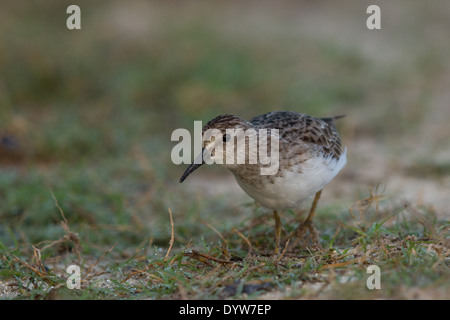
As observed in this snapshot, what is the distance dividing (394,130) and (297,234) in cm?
379

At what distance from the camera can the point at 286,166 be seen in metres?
4.03

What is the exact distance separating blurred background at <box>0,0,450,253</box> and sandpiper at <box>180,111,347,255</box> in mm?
970

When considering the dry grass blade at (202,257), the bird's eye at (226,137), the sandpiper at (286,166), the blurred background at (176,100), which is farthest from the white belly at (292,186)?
the blurred background at (176,100)

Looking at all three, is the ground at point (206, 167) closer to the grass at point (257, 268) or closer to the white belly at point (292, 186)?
the grass at point (257, 268)

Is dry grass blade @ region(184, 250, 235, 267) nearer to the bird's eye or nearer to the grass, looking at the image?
the grass

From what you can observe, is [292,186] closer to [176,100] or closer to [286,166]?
[286,166]

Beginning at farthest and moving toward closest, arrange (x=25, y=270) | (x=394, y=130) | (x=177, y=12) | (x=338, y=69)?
(x=177, y=12), (x=338, y=69), (x=394, y=130), (x=25, y=270)

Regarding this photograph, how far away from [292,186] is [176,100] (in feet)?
15.3

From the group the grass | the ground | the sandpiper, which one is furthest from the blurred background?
the sandpiper

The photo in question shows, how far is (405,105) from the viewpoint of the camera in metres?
8.51

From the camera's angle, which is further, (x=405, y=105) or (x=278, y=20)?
(x=278, y=20)

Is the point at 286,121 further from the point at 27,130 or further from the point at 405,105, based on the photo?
the point at 405,105

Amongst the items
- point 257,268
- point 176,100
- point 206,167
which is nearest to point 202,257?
point 257,268

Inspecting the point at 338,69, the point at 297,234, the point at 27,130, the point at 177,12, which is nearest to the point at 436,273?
the point at 297,234
